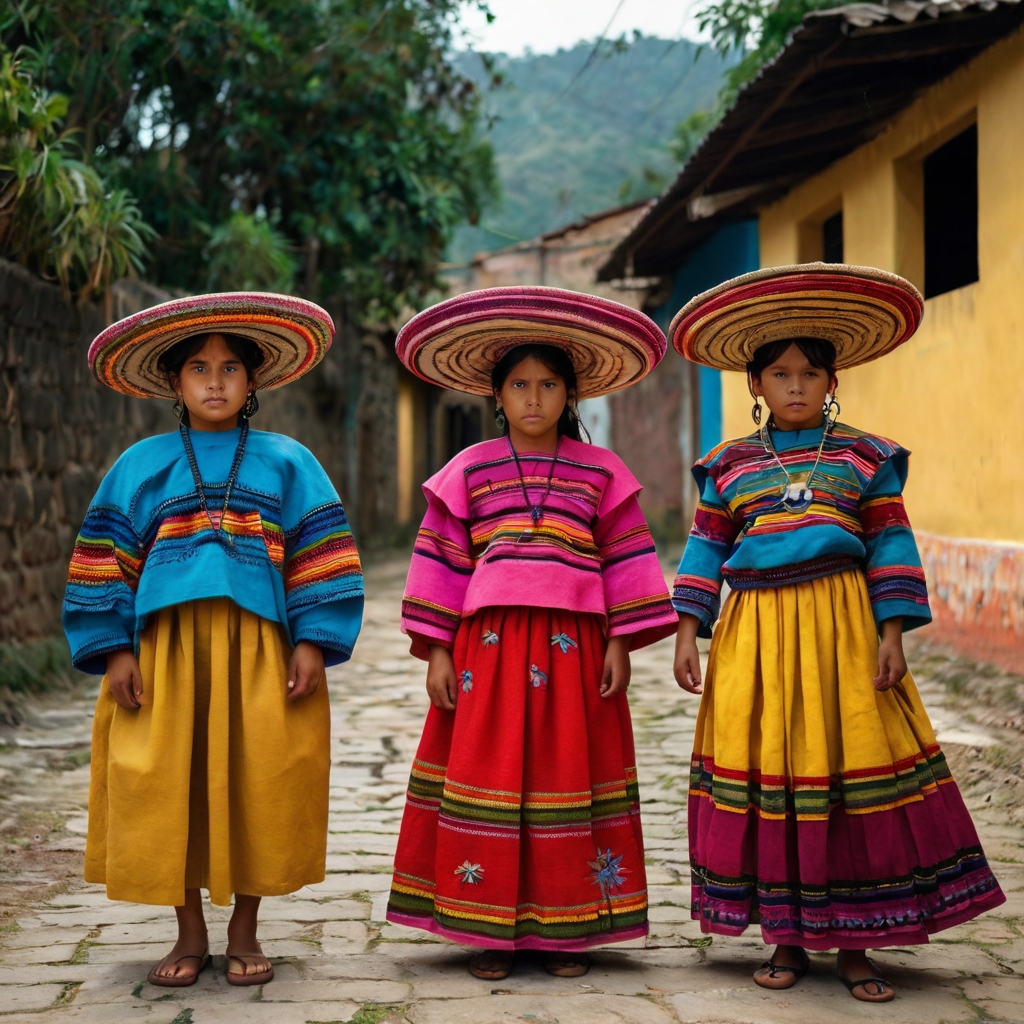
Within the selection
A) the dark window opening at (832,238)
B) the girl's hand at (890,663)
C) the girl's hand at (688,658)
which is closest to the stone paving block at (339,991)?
the girl's hand at (688,658)

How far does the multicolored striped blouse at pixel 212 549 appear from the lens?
2.87 m

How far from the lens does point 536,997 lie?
274 cm

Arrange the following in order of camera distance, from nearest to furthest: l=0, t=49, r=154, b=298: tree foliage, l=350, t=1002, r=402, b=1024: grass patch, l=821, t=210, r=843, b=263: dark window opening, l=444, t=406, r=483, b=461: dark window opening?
l=350, t=1002, r=402, b=1024: grass patch, l=0, t=49, r=154, b=298: tree foliage, l=821, t=210, r=843, b=263: dark window opening, l=444, t=406, r=483, b=461: dark window opening

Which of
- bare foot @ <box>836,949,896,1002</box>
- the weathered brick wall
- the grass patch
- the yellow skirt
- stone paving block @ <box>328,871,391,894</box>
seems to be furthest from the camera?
the weathered brick wall

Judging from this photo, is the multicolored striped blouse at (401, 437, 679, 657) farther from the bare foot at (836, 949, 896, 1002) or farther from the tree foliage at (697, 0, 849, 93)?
the tree foliage at (697, 0, 849, 93)

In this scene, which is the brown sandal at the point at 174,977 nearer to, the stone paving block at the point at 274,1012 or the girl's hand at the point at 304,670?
the stone paving block at the point at 274,1012

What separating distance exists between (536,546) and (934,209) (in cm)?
575

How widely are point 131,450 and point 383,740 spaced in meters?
3.00

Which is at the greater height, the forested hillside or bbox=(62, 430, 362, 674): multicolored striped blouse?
the forested hillside

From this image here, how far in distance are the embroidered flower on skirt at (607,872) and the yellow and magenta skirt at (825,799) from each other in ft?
0.60

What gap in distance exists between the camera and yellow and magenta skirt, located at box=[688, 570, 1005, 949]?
109 inches

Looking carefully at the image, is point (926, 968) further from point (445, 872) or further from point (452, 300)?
point (452, 300)

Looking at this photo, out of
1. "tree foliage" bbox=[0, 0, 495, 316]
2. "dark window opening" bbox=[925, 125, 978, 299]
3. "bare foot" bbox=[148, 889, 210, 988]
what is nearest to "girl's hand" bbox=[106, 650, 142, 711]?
"bare foot" bbox=[148, 889, 210, 988]

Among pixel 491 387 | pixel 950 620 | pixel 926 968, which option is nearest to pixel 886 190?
pixel 950 620
